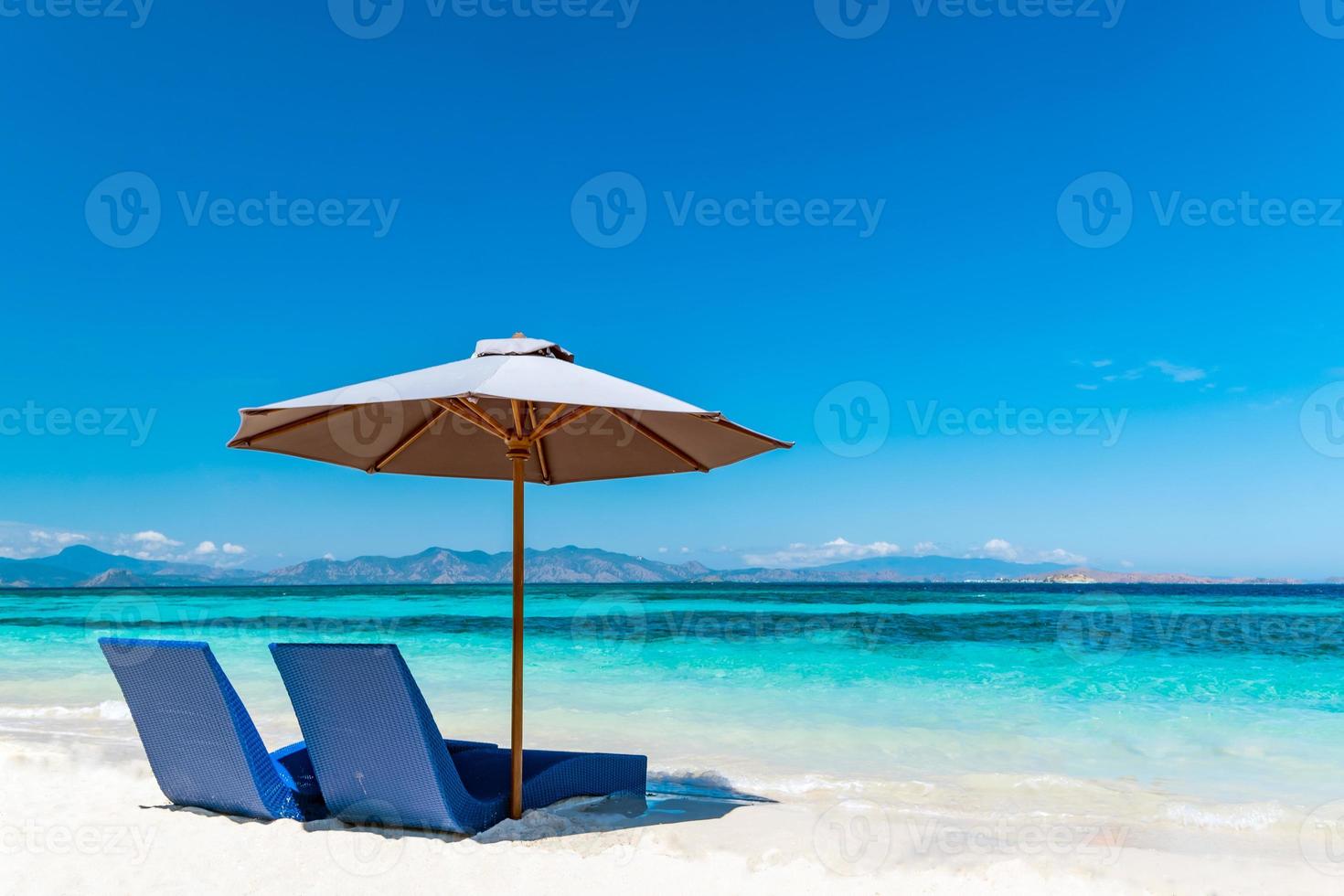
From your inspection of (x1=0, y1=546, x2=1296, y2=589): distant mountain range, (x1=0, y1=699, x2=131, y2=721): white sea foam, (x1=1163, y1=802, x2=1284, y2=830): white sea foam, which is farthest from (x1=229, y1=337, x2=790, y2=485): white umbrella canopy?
(x1=0, y1=546, x2=1296, y2=589): distant mountain range

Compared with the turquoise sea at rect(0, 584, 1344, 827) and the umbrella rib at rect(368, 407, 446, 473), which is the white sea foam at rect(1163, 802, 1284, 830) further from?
the umbrella rib at rect(368, 407, 446, 473)

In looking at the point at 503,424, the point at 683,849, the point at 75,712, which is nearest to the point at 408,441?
the point at 503,424

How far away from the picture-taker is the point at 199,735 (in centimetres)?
311

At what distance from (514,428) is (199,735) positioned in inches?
67.0

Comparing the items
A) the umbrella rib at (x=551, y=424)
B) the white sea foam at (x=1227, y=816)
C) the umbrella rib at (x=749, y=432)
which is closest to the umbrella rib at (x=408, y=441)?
the umbrella rib at (x=551, y=424)

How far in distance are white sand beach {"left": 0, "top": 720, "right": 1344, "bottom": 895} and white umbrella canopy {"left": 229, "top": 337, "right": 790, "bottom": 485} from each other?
62.4 inches

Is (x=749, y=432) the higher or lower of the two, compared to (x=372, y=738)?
higher

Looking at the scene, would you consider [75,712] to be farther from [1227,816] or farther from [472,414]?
[1227,816]

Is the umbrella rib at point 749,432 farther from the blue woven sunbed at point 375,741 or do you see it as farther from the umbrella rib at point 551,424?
the blue woven sunbed at point 375,741

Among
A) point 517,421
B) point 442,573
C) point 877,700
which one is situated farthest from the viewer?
point 442,573

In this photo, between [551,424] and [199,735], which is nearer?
[199,735]

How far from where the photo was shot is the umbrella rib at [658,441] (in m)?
3.87

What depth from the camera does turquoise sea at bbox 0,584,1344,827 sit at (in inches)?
196


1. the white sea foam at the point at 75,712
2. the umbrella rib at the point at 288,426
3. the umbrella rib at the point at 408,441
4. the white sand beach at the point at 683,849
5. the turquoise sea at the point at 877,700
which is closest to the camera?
the white sand beach at the point at 683,849
